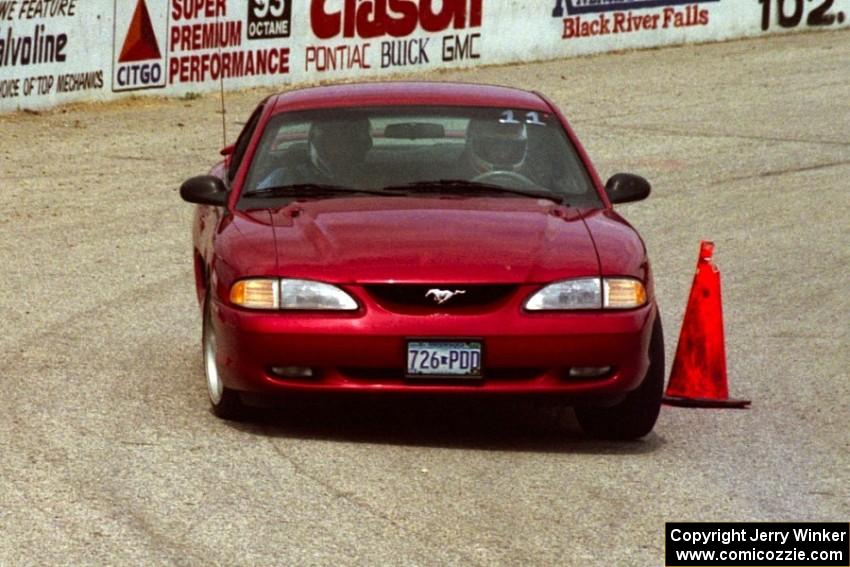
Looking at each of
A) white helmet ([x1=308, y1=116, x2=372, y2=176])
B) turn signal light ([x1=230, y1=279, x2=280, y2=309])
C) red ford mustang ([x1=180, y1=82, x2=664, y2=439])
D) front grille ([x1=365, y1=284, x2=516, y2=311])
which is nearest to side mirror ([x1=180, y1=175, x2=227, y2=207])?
red ford mustang ([x1=180, y1=82, x2=664, y2=439])

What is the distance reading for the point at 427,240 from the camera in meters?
8.38

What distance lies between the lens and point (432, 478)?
772 cm

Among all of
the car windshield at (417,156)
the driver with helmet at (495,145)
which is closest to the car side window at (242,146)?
the car windshield at (417,156)

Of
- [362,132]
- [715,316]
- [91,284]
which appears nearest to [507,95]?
[362,132]

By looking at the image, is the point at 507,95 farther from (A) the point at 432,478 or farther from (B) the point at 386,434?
(A) the point at 432,478

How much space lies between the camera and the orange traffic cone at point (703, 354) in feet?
31.2

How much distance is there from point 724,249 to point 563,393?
266 inches

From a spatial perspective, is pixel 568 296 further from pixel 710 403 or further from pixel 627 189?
pixel 710 403

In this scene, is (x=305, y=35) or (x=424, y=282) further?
(x=305, y=35)

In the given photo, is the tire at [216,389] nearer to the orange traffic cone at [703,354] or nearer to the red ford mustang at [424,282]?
the red ford mustang at [424,282]

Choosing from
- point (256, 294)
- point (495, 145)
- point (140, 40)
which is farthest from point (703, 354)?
point (140, 40)

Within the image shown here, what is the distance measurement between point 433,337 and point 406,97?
82.8 inches

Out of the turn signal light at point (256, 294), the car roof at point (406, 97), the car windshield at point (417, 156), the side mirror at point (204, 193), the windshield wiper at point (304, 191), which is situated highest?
the car roof at point (406, 97)

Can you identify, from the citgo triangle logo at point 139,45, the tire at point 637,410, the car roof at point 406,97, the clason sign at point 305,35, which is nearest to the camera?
the tire at point 637,410
